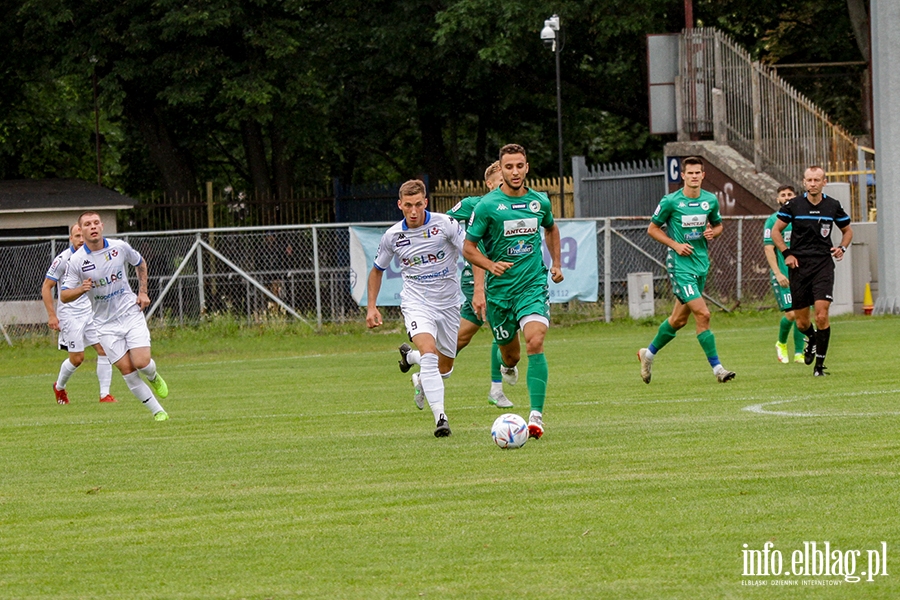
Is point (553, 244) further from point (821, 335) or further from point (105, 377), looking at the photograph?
point (105, 377)

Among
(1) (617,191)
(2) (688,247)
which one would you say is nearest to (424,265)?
(2) (688,247)

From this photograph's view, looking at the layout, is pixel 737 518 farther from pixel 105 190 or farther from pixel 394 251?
pixel 105 190

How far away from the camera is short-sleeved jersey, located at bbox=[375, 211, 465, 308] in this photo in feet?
38.7

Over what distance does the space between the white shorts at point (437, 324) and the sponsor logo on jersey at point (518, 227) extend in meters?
1.17

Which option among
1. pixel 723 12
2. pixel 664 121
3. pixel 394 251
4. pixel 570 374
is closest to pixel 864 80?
pixel 723 12

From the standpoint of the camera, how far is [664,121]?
32219 millimetres

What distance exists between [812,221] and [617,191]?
18782mm

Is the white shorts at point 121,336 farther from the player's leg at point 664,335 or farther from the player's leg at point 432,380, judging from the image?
the player's leg at point 664,335

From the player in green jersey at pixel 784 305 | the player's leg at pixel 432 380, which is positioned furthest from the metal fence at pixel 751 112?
the player's leg at pixel 432 380

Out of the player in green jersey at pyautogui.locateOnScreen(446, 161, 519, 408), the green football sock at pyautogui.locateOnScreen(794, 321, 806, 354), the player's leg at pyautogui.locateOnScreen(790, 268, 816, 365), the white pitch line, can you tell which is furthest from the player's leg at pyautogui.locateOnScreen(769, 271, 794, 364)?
the player in green jersey at pyautogui.locateOnScreen(446, 161, 519, 408)

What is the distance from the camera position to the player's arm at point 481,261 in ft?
34.3

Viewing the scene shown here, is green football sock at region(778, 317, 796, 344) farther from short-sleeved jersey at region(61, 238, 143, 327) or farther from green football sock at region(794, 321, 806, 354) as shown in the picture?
short-sleeved jersey at region(61, 238, 143, 327)

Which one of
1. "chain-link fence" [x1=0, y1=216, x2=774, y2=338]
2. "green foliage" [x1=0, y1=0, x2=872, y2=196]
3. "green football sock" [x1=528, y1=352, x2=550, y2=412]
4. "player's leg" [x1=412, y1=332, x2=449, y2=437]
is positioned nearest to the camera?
"green football sock" [x1=528, y1=352, x2=550, y2=412]

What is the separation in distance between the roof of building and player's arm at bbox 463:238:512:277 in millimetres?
23960
